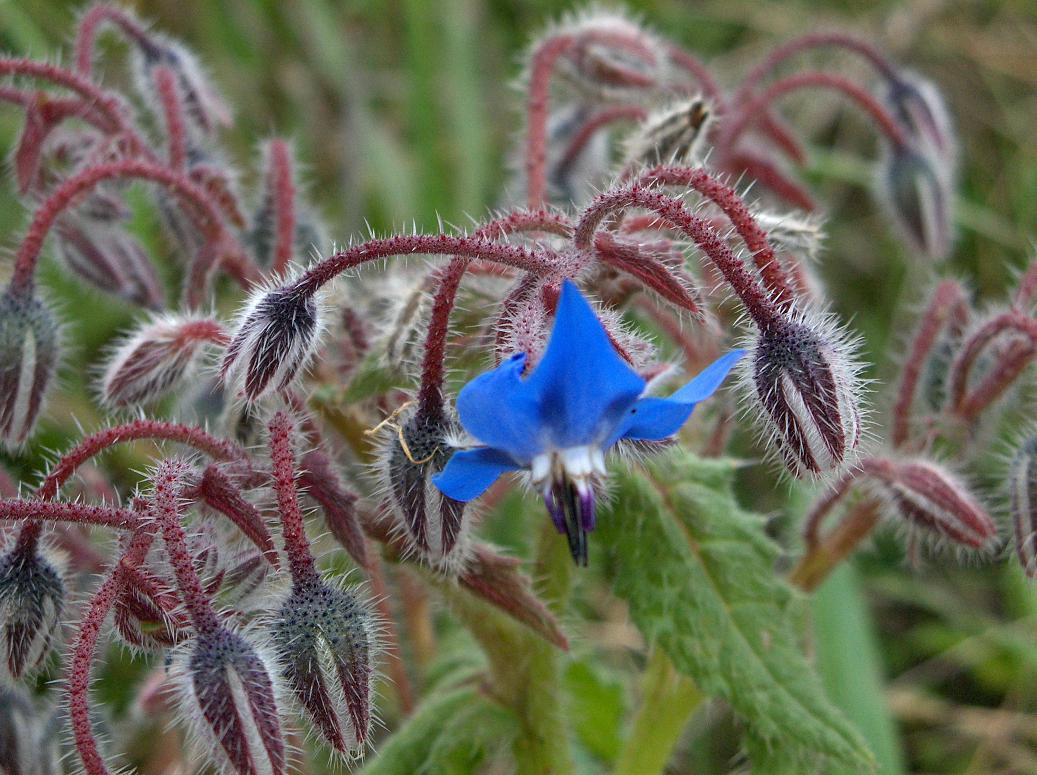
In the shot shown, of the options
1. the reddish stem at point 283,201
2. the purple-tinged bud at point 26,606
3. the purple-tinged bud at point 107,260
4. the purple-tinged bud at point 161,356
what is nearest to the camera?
the purple-tinged bud at point 26,606

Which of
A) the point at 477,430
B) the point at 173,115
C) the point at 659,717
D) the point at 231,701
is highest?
the point at 173,115

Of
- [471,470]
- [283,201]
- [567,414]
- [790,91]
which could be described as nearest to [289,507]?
[471,470]

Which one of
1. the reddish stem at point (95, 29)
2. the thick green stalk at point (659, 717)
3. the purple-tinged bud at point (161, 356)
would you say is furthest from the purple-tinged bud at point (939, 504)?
the reddish stem at point (95, 29)

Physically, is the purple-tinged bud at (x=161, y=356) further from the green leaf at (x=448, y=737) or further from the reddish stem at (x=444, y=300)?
the green leaf at (x=448, y=737)

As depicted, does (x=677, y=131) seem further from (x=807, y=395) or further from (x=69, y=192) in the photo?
(x=69, y=192)

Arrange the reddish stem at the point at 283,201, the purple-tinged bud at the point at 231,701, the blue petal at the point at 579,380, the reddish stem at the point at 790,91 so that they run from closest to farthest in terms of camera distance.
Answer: the blue petal at the point at 579,380 → the purple-tinged bud at the point at 231,701 → the reddish stem at the point at 283,201 → the reddish stem at the point at 790,91

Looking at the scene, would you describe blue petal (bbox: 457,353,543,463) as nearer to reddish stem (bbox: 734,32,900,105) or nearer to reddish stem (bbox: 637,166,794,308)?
reddish stem (bbox: 637,166,794,308)

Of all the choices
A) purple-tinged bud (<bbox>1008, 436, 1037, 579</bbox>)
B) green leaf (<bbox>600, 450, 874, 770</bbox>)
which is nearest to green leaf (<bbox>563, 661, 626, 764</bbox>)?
green leaf (<bbox>600, 450, 874, 770</bbox>)
